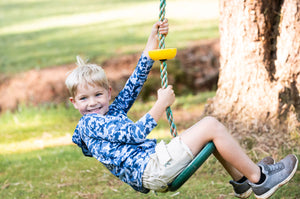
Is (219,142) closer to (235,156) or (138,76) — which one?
(235,156)

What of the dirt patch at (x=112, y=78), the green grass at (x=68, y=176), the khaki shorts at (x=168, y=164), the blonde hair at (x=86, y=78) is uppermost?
the blonde hair at (x=86, y=78)

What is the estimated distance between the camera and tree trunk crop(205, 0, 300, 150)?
402cm

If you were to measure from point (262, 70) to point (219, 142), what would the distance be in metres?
1.58

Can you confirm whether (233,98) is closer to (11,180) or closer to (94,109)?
(94,109)

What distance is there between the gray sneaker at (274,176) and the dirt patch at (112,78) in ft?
13.7

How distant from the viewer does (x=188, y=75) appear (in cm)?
754

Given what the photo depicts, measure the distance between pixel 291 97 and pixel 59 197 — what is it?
7.44 ft

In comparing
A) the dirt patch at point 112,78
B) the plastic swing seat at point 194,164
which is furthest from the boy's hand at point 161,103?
the dirt patch at point 112,78

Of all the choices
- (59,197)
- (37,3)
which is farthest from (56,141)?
(37,3)

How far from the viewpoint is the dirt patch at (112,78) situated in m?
Answer: 7.02

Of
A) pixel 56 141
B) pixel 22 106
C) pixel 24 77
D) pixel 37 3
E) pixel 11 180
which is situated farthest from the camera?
pixel 37 3

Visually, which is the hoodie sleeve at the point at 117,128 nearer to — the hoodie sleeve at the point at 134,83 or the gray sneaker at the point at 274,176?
the hoodie sleeve at the point at 134,83

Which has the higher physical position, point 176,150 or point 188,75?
point 176,150

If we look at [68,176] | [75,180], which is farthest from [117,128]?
[68,176]
